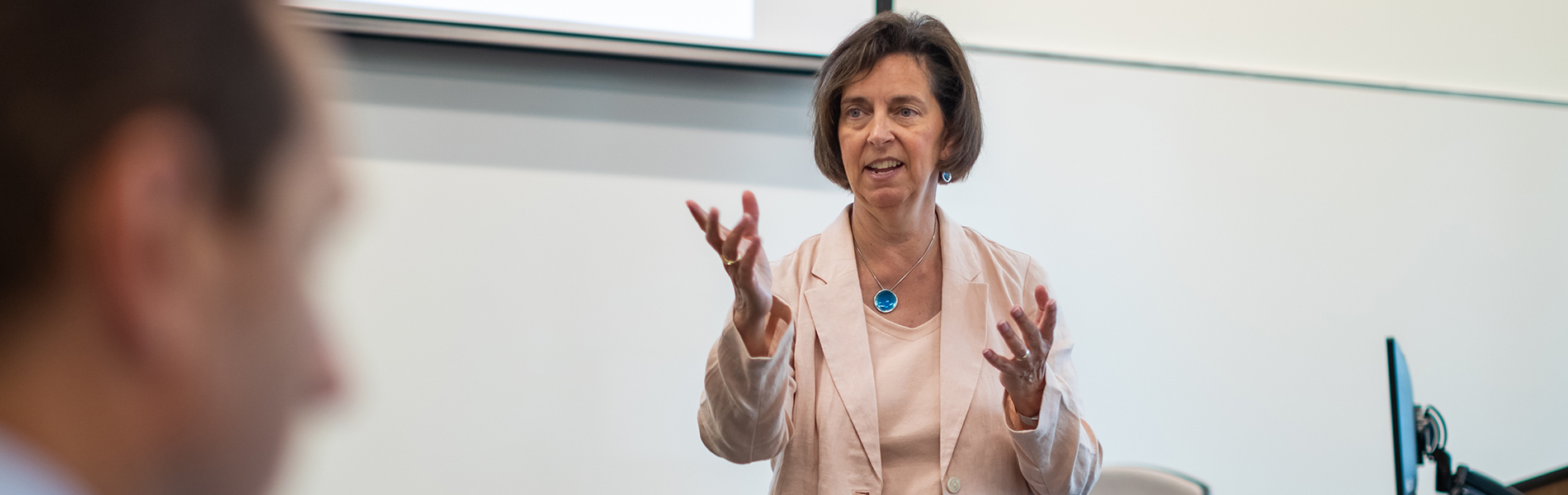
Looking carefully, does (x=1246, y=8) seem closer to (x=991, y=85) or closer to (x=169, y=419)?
(x=991, y=85)

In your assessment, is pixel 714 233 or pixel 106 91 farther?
pixel 714 233

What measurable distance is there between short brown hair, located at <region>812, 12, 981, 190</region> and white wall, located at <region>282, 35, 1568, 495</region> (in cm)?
55

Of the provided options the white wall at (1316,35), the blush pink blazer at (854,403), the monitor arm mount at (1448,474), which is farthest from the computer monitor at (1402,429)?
the white wall at (1316,35)

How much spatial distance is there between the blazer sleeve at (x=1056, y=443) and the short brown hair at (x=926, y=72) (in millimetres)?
448

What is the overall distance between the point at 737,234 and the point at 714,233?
0.11 ft

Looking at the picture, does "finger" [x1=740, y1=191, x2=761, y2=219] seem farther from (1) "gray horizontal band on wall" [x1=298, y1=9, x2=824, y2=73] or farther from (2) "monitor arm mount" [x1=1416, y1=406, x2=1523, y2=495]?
(2) "monitor arm mount" [x1=1416, y1=406, x2=1523, y2=495]

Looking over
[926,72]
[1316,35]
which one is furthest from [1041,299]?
[1316,35]

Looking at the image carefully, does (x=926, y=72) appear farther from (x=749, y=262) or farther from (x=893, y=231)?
(x=749, y=262)

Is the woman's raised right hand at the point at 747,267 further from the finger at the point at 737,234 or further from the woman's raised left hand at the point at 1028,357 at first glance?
the woman's raised left hand at the point at 1028,357

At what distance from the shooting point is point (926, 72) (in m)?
1.58

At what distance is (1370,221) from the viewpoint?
8.61ft

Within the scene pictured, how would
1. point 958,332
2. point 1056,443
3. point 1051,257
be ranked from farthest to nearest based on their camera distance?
1. point 1051,257
2. point 958,332
3. point 1056,443

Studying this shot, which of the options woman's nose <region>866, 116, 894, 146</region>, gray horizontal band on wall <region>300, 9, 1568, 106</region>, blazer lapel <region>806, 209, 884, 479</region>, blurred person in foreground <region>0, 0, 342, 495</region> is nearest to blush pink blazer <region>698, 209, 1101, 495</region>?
blazer lapel <region>806, 209, 884, 479</region>

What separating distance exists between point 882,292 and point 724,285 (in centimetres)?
73
